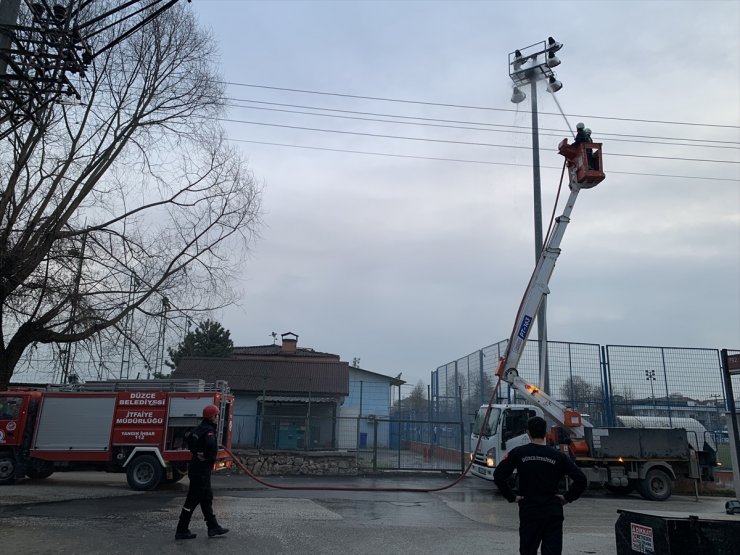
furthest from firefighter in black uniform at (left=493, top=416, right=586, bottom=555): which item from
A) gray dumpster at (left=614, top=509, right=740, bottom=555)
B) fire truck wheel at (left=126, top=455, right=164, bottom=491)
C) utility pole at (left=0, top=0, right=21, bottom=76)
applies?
fire truck wheel at (left=126, top=455, right=164, bottom=491)

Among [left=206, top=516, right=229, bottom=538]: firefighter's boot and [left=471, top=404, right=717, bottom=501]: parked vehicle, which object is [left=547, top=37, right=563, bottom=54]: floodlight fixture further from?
[left=206, top=516, right=229, bottom=538]: firefighter's boot

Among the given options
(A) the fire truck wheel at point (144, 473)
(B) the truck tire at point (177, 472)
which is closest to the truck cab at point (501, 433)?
(B) the truck tire at point (177, 472)

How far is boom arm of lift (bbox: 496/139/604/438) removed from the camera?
14.3m

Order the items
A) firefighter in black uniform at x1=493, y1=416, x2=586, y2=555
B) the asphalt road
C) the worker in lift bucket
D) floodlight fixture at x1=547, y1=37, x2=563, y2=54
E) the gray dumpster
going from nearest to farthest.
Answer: the gray dumpster, firefighter in black uniform at x1=493, y1=416, x2=586, y2=555, the asphalt road, the worker in lift bucket, floodlight fixture at x1=547, y1=37, x2=563, y2=54

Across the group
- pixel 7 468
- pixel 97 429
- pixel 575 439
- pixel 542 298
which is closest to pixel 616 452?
pixel 575 439

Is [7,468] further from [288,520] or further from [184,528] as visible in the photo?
[184,528]

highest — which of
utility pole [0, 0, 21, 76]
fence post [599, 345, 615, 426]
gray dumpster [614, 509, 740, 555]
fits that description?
utility pole [0, 0, 21, 76]

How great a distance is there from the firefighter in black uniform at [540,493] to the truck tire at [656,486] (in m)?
12.5

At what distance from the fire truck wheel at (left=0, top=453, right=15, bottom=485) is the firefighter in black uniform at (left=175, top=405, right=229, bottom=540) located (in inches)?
369

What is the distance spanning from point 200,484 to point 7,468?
993 cm

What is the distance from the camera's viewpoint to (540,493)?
527cm

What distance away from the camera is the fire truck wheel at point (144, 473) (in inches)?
580

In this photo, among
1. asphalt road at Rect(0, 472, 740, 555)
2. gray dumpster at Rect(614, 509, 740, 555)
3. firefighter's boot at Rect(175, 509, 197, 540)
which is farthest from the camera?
firefighter's boot at Rect(175, 509, 197, 540)

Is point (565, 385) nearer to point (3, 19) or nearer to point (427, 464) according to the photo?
point (427, 464)
